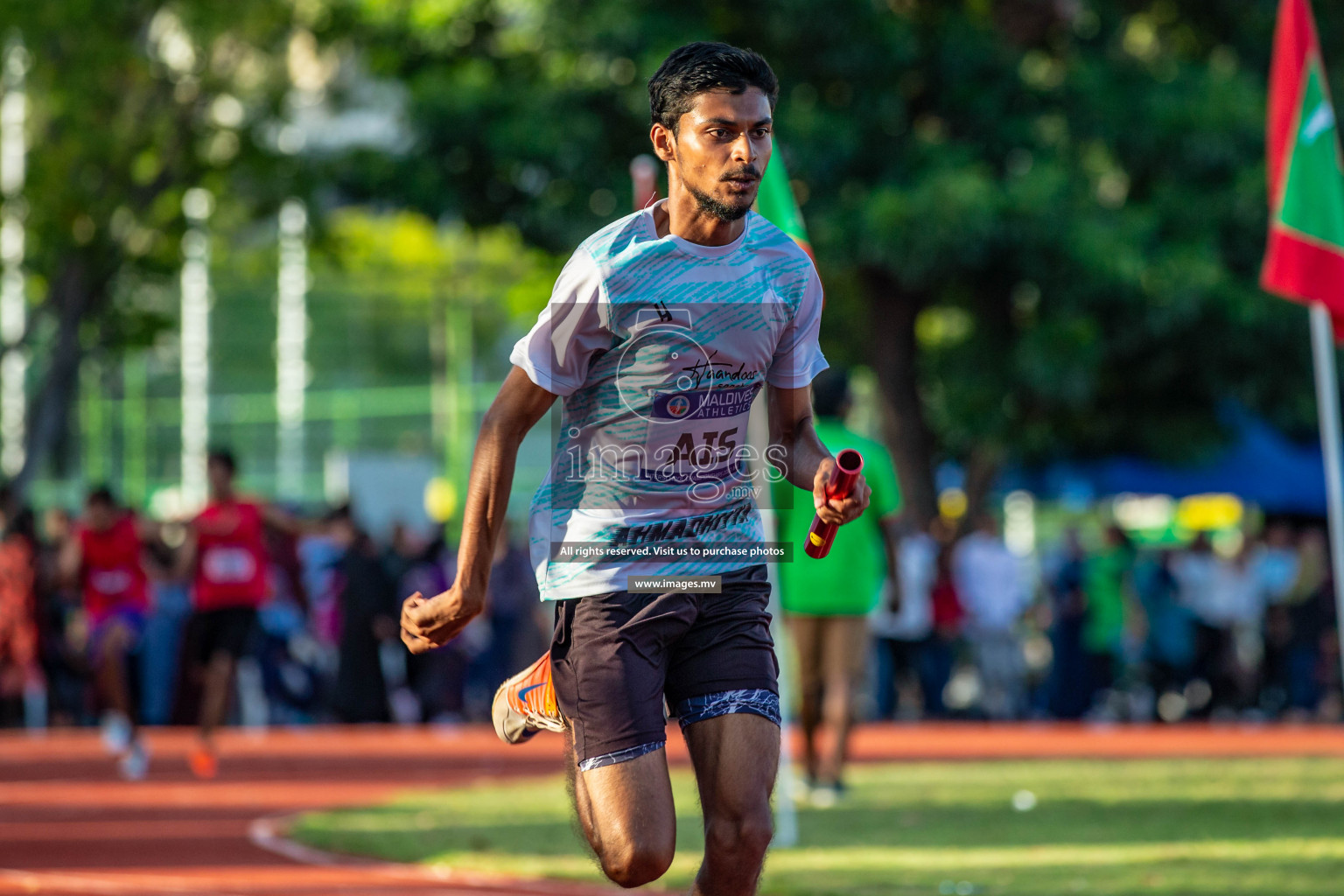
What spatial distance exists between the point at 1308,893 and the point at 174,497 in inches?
1281

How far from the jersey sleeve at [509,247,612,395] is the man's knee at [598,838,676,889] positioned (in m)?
1.08

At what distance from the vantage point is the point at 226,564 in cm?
1383

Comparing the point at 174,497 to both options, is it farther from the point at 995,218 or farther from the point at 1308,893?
the point at 1308,893

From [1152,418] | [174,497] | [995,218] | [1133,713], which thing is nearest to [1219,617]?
[1133,713]

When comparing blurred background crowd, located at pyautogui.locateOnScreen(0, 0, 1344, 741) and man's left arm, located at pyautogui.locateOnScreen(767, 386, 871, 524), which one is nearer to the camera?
man's left arm, located at pyautogui.locateOnScreen(767, 386, 871, 524)

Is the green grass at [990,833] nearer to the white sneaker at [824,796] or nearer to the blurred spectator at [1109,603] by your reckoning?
the white sneaker at [824,796]

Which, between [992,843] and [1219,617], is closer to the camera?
[992,843]

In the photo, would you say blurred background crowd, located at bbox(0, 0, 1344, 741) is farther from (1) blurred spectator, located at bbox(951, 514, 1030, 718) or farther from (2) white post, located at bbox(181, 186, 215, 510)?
(2) white post, located at bbox(181, 186, 215, 510)

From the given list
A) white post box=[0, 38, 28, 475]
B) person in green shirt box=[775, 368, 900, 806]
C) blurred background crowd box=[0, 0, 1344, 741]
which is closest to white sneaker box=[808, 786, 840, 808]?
person in green shirt box=[775, 368, 900, 806]

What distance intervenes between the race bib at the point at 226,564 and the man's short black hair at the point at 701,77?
31.5ft

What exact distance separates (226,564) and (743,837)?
32.1 ft

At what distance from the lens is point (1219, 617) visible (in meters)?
20.0

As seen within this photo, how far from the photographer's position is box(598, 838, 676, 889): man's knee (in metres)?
4.52

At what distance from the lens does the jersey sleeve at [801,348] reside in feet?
16.4
